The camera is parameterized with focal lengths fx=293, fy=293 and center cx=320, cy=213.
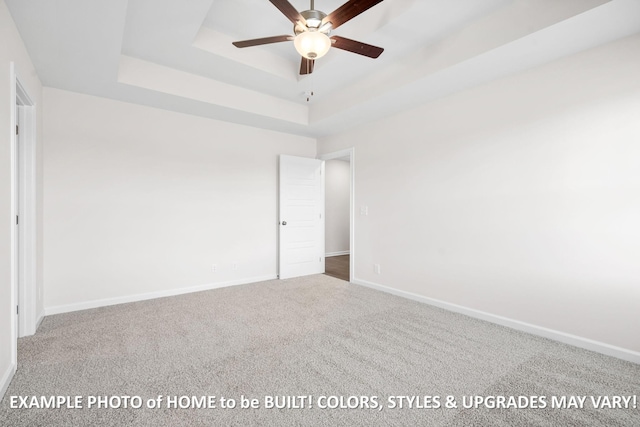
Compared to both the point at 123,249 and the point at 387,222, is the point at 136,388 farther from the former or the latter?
the point at 387,222

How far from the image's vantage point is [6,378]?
1885 millimetres

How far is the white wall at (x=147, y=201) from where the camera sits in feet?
10.8

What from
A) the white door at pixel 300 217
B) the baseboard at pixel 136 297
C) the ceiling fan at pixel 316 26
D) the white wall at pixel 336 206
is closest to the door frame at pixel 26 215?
the baseboard at pixel 136 297

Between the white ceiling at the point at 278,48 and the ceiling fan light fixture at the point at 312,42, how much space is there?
2.39 feet

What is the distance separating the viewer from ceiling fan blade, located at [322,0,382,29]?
70.7 inches

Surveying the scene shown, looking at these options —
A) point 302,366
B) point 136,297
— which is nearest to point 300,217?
point 136,297

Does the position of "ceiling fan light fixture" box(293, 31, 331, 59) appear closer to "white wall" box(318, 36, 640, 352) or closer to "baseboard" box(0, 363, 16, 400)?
"white wall" box(318, 36, 640, 352)

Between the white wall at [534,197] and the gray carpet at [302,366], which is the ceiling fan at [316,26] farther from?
the gray carpet at [302,366]

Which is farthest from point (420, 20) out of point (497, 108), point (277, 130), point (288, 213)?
point (288, 213)

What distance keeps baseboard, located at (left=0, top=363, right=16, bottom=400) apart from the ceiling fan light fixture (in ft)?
9.51

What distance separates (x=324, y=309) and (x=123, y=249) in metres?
2.58

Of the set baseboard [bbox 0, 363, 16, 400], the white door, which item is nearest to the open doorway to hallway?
the white door

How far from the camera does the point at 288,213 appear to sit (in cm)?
492

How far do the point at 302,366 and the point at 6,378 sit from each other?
1.91 meters
